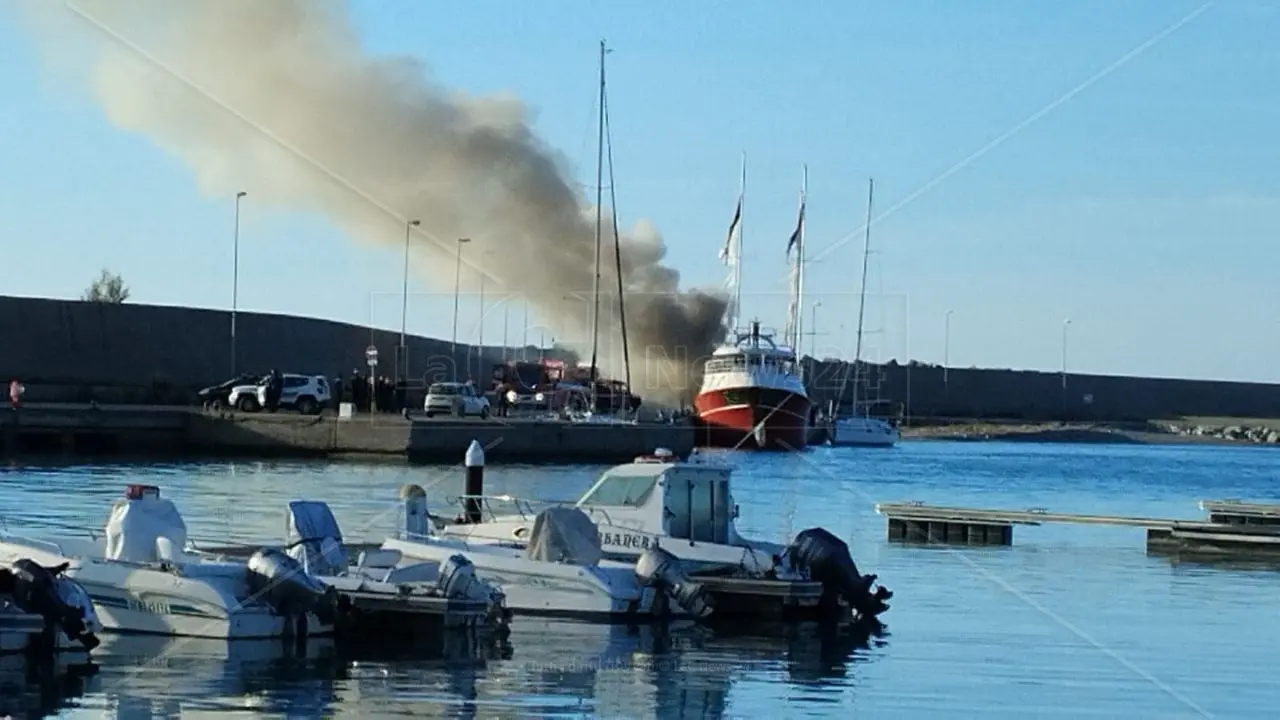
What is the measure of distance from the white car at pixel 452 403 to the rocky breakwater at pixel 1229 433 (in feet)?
341

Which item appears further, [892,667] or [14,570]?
[892,667]

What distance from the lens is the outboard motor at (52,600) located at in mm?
22344

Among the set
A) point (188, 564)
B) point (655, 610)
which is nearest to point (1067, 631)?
point (655, 610)

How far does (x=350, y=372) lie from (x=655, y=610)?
2987 inches

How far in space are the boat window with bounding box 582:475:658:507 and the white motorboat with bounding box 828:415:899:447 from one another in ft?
287

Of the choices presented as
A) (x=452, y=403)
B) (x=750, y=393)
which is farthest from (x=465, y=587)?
(x=750, y=393)

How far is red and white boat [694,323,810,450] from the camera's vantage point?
297 ft

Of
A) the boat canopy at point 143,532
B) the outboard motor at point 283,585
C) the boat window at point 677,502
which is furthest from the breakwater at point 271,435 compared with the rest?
the outboard motor at point 283,585

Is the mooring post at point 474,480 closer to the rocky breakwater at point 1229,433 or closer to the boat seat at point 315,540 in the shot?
the boat seat at point 315,540

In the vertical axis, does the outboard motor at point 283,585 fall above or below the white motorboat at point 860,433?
below

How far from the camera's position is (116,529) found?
25.0m

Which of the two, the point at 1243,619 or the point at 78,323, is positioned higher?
the point at 78,323

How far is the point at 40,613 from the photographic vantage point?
22.5 metres

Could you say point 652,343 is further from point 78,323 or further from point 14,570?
point 14,570
